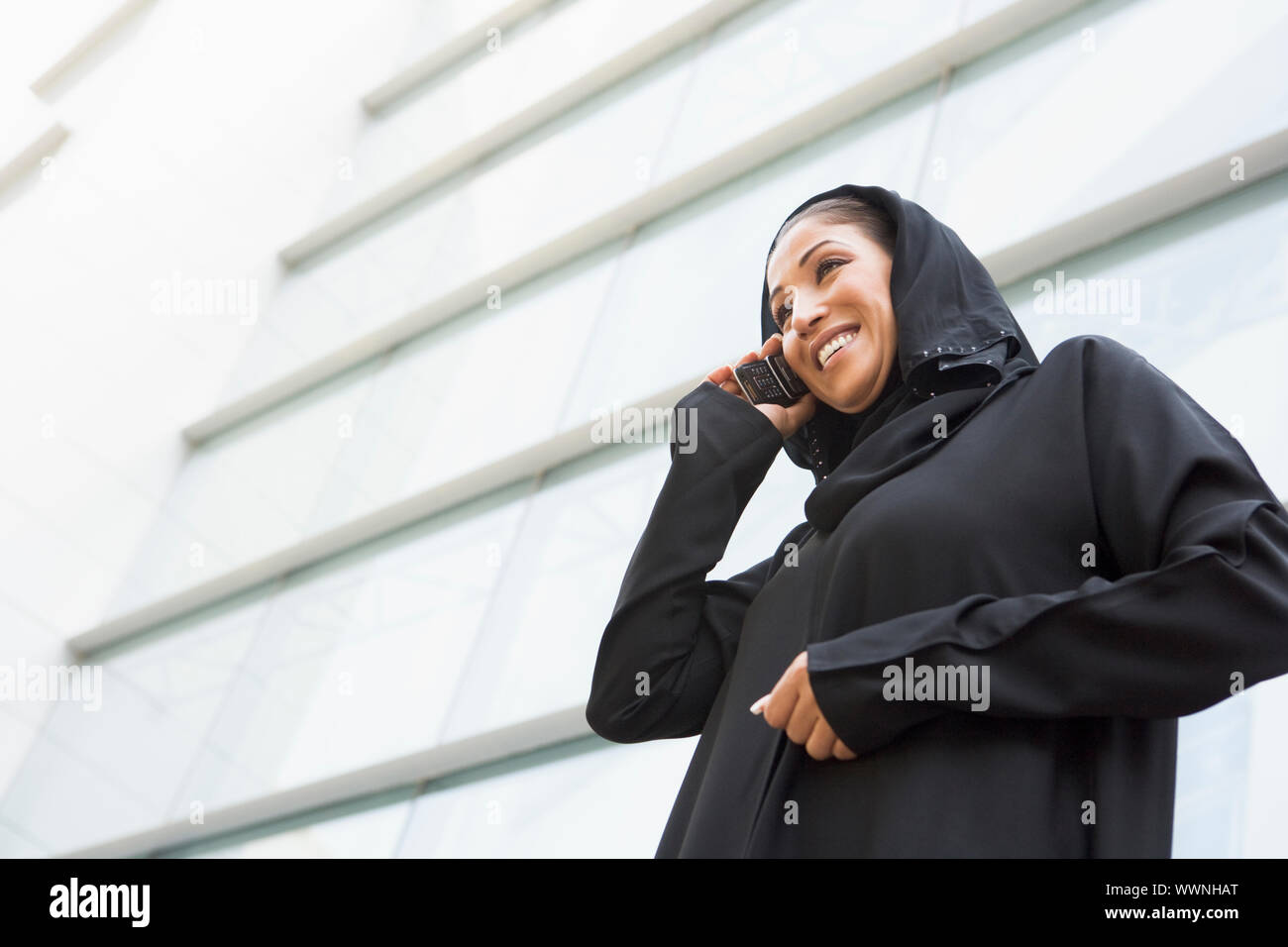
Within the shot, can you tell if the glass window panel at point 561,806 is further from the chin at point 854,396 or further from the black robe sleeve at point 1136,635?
the black robe sleeve at point 1136,635

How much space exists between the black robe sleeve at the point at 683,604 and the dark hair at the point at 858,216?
40 centimetres

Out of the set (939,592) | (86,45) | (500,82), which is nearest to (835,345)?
(939,592)

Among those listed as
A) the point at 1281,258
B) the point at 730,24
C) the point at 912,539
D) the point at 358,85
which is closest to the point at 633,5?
the point at 730,24

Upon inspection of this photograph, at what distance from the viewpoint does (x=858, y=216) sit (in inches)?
98.3

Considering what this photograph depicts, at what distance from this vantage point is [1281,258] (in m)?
4.63

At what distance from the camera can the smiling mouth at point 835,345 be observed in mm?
2289

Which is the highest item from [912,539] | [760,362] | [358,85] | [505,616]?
[358,85]

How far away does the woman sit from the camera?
1587 mm

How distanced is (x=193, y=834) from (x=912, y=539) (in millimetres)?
6405

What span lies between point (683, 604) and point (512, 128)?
26.8 feet

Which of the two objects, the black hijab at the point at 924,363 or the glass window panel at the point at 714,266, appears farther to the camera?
the glass window panel at the point at 714,266

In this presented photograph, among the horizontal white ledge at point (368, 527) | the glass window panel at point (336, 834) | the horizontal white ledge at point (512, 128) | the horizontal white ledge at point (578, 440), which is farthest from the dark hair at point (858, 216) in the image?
the horizontal white ledge at point (512, 128)
